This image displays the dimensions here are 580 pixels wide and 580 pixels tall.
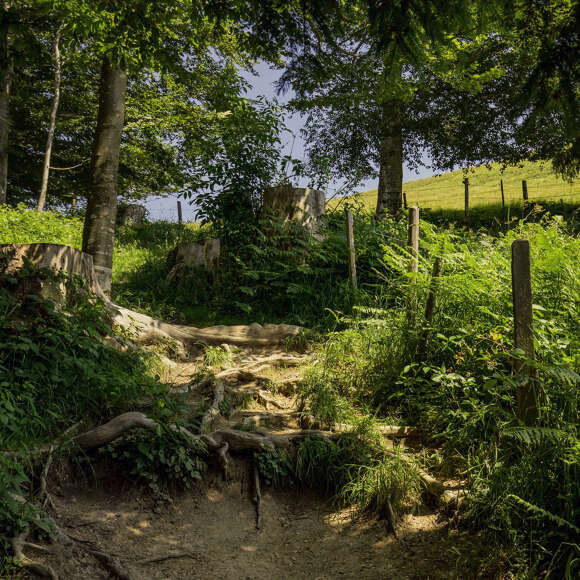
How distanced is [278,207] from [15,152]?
14.8 m

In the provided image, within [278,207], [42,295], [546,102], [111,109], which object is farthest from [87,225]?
[546,102]

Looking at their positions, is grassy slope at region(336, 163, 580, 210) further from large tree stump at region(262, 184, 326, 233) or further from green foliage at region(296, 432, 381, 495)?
green foliage at region(296, 432, 381, 495)

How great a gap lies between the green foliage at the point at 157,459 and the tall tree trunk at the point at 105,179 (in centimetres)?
412

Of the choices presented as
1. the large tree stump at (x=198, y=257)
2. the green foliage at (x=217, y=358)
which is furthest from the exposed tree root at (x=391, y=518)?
the large tree stump at (x=198, y=257)

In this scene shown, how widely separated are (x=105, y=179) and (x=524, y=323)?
6.57 meters

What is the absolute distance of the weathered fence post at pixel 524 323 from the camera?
3.33m

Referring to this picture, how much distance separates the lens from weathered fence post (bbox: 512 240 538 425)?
131 inches

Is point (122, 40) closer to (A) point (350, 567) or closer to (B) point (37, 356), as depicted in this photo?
(B) point (37, 356)

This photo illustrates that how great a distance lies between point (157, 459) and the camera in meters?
3.62

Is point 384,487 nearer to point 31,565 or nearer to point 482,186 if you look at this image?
point 31,565

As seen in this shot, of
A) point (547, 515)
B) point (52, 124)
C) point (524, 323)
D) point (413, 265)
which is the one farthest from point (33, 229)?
point (547, 515)

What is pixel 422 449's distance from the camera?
412cm

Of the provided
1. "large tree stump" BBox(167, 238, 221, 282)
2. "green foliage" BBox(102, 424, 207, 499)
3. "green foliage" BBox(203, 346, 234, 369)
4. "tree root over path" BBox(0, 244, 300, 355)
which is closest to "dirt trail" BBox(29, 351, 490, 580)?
"green foliage" BBox(102, 424, 207, 499)

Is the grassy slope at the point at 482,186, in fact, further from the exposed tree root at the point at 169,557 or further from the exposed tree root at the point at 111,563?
the exposed tree root at the point at 111,563
